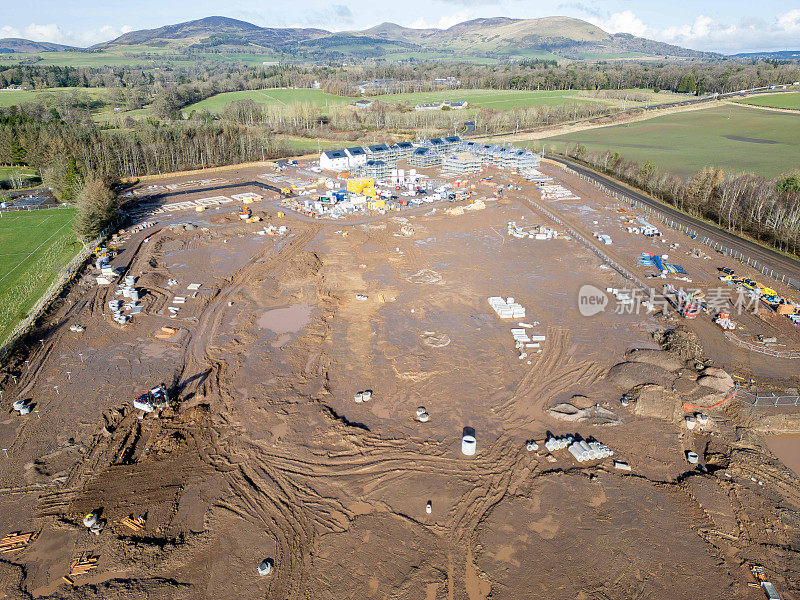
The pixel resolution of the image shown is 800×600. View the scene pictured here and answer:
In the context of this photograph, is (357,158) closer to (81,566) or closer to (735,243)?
(735,243)

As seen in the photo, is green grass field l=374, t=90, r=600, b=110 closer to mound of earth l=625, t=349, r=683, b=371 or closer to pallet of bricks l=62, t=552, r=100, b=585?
mound of earth l=625, t=349, r=683, b=371

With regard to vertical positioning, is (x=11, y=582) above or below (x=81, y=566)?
below

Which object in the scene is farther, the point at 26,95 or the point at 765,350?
the point at 26,95

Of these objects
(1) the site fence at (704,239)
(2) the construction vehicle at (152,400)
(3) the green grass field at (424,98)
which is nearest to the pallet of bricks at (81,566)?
(2) the construction vehicle at (152,400)

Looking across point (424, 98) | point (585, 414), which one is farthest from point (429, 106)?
point (585, 414)

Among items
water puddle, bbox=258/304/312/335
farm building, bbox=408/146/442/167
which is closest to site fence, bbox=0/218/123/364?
water puddle, bbox=258/304/312/335

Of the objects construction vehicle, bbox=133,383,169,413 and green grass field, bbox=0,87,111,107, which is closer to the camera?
construction vehicle, bbox=133,383,169,413

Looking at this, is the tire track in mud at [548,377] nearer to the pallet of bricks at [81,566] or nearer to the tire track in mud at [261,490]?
the tire track in mud at [261,490]

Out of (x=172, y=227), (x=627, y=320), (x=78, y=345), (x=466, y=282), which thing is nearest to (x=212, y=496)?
(x=78, y=345)
